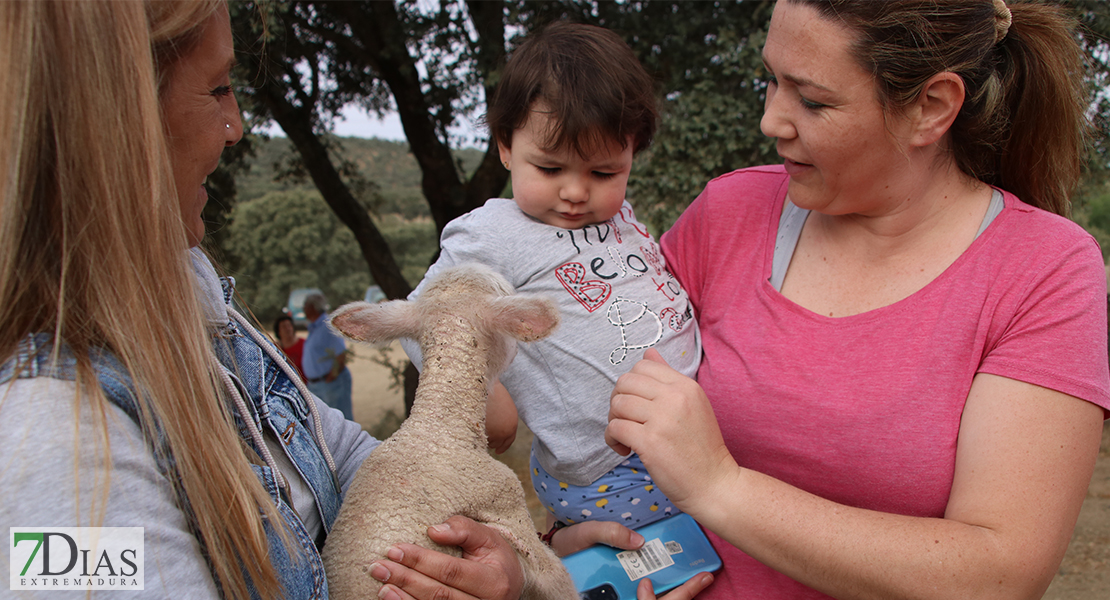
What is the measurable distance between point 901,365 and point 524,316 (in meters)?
1.05

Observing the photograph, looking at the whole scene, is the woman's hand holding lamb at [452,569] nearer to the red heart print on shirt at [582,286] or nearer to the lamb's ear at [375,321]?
the lamb's ear at [375,321]

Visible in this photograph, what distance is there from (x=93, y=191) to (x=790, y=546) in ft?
5.39

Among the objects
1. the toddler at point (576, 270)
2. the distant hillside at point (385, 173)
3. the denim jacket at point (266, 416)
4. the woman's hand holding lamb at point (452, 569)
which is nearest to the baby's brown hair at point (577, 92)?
the toddler at point (576, 270)

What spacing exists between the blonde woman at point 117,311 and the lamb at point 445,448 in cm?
27

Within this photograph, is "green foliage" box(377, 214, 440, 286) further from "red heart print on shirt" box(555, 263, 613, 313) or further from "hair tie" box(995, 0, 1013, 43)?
"hair tie" box(995, 0, 1013, 43)

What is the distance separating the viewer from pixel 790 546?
65.5 inches

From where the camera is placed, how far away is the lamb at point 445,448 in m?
1.67

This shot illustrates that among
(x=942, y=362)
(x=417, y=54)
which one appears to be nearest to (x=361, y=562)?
(x=942, y=362)

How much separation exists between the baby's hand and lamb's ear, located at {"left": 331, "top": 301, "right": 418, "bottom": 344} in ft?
1.21

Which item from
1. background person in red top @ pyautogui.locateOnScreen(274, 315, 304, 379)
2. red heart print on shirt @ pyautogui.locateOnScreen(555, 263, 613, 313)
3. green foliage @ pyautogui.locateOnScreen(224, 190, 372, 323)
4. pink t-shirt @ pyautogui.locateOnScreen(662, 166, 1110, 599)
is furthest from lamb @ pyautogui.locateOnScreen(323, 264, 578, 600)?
green foliage @ pyautogui.locateOnScreen(224, 190, 372, 323)

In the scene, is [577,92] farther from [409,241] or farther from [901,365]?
[409,241]

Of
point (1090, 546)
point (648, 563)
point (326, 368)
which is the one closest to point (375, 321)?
point (648, 563)

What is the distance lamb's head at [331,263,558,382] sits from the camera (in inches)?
81.8

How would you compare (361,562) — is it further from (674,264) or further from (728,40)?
(728,40)
